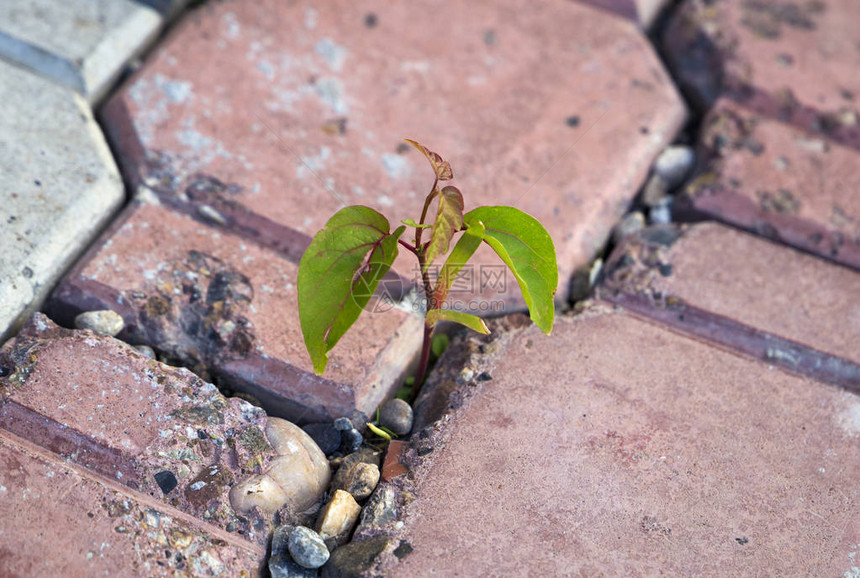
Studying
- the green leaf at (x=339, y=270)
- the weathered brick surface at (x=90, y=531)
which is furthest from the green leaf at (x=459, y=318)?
the weathered brick surface at (x=90, y=531)

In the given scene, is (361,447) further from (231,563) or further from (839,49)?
(839,49)

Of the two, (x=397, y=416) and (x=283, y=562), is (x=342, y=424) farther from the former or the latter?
(x=283, y=562)

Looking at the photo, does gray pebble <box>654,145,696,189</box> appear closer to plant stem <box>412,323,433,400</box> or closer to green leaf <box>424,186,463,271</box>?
plant stem <box>412,323,433,400</box>

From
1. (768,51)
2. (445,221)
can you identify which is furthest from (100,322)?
(768,51)

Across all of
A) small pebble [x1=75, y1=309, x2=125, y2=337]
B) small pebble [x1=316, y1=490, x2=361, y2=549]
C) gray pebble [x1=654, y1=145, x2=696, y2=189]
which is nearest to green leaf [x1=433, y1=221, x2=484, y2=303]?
small pebble [x1=316, y1=490, x2=361, y2=549]

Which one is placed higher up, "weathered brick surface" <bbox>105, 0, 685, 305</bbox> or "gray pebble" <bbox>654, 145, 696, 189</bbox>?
"weathered brick surface" <bbox>105, 0, 685, 305</bbox>

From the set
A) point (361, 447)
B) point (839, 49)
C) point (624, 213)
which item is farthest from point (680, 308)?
point (839, 49)
